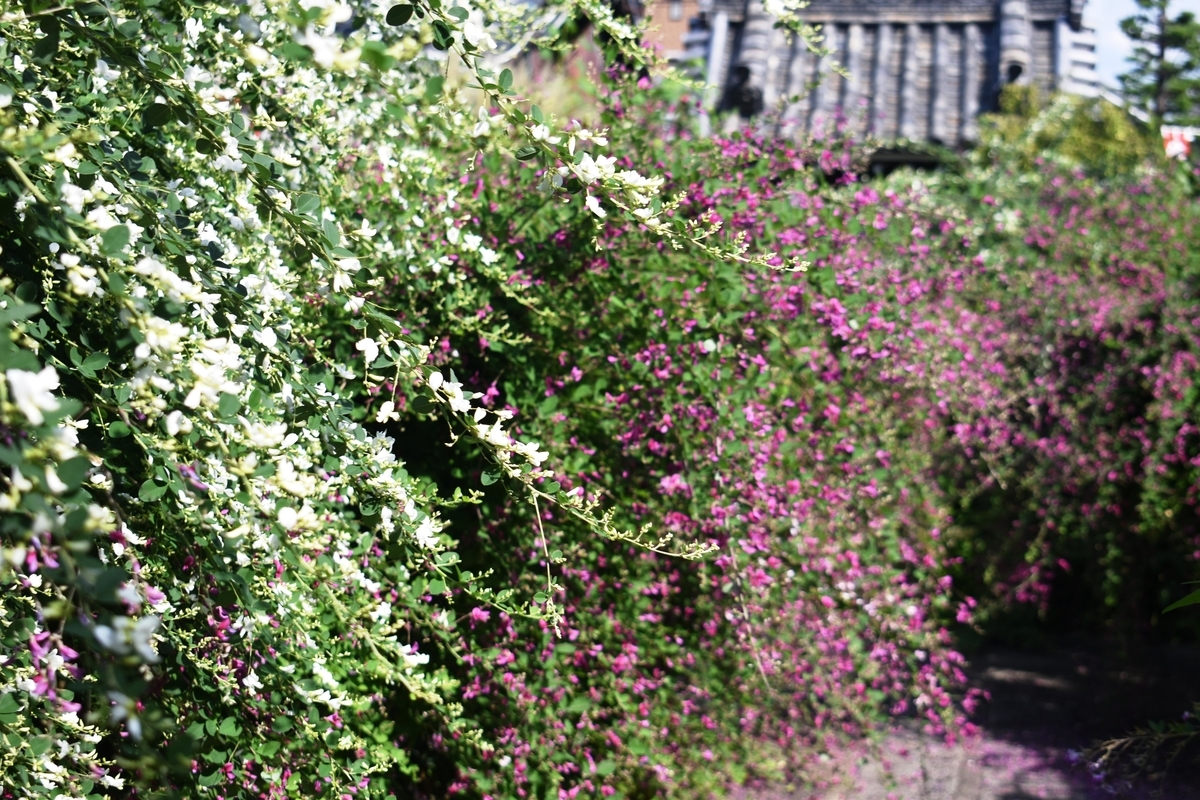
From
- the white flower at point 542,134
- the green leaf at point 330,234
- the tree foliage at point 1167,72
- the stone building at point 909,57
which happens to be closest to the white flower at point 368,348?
the green leaf at point 330,234

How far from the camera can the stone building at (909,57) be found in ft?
25.5

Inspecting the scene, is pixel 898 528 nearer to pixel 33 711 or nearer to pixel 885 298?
pixel 885 298

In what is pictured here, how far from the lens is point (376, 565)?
2.37 metres

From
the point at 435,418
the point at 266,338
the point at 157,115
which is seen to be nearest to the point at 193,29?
the point at 157,115

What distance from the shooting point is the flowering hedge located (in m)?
1.45

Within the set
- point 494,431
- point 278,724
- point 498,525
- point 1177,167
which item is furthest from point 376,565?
point 1177,167

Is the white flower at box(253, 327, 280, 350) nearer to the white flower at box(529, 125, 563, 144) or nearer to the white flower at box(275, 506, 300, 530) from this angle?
the white flower at box(275, 506, 300, 530)

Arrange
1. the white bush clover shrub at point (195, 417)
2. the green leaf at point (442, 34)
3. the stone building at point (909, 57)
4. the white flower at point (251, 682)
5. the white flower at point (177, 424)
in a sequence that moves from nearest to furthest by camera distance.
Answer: the white bush clover shrub at point (195, 417)
the white flower at point (177, 424)
the green leaf at point (442, 34)
the white flower at point (251, 682)
the stone building at point (909, 57)

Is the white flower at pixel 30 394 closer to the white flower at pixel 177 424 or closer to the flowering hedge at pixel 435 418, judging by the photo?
the flowering hedge at pixel 435 418

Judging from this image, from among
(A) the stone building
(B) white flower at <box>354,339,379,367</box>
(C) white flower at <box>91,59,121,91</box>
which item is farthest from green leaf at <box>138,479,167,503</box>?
(A) the stone building

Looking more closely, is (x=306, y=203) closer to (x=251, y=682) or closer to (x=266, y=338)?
(x=266, y=338)

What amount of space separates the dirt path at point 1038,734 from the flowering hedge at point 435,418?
0.27 meters

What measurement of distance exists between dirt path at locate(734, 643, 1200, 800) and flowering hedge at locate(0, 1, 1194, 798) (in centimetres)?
27

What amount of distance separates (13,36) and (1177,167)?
237 inches
